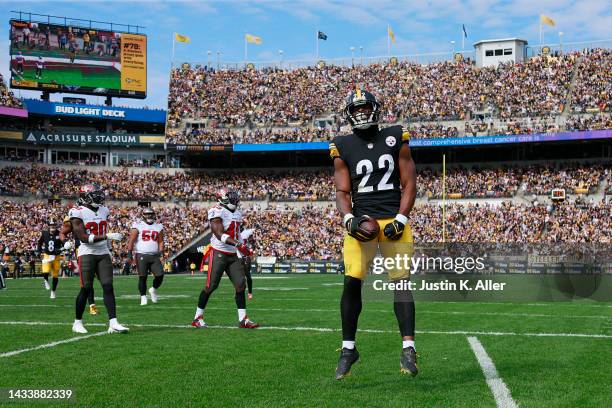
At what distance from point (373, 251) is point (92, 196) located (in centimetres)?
637

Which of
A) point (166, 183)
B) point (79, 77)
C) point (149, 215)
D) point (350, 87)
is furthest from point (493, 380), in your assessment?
point (79, 77)

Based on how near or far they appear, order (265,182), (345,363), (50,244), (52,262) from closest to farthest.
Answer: (345,363), (52,262), (50,244), (265,182)

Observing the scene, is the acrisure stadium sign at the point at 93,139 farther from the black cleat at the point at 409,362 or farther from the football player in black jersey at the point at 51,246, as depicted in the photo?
the black cleat at the point at 409,362

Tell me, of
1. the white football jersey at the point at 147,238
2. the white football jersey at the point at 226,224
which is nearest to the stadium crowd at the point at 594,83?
the white football jersey at the point at 147,238

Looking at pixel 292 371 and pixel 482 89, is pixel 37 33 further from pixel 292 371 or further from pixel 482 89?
pixel 292 371

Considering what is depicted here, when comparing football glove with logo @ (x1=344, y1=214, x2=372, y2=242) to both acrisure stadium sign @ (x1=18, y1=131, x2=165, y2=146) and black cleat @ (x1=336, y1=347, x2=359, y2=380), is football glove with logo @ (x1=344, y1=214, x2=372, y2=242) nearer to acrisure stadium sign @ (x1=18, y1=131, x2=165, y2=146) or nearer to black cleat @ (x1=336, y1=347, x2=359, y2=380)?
black cleat @ (x1=336, y1=347, x2=359, y2=380)

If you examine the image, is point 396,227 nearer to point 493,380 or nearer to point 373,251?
point 373,251

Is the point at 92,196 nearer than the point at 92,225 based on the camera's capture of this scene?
No

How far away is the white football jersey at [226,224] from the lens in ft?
40.5

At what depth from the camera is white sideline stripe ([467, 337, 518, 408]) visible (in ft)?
19.3

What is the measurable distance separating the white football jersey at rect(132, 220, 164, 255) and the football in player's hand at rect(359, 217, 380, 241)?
11.9 metres

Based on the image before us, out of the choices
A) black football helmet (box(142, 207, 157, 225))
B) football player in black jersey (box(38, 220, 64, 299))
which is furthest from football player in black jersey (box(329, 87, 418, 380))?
football player in black jersey (box(38, 220, 64, 299))

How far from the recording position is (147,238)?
17781mm

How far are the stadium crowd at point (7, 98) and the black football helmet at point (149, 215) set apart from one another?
149ft
